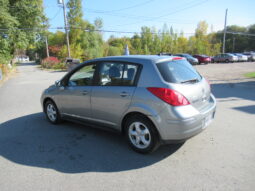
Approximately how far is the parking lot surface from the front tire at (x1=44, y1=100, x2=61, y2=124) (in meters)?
0.23

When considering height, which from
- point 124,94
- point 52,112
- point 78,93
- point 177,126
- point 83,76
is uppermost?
point 83,76

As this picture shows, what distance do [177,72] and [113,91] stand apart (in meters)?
1.19

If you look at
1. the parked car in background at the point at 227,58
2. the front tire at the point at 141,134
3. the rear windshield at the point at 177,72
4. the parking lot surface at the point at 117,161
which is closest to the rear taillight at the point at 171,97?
the rear windshield at the point at 177,72

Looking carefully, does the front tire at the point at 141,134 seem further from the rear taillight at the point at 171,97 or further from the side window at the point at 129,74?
the side window at the point at 129,74

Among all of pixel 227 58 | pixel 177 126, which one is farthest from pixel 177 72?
pixel 227 58

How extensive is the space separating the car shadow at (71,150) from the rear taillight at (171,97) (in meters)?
0.99

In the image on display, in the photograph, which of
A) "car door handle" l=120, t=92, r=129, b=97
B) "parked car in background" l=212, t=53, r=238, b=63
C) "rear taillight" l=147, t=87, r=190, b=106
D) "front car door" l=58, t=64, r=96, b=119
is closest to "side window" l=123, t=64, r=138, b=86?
"car door handle" l=120, t=92, r=129, b=97

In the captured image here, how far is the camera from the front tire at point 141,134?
3.22 m

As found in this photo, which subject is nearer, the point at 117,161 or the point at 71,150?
the point at 117,161

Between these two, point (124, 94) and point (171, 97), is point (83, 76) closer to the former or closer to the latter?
point (124, 94)

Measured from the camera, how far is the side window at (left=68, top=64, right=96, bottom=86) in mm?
4129

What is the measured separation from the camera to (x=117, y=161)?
3234 mm

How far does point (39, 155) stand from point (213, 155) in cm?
305

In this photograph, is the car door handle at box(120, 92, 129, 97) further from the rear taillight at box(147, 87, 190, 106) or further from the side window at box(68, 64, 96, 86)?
the side window at box(68, 64, 96, 86)
